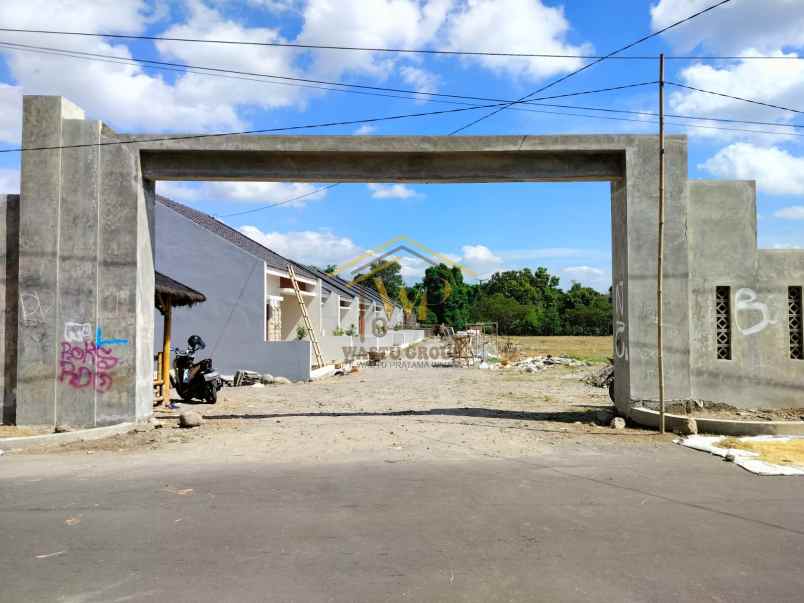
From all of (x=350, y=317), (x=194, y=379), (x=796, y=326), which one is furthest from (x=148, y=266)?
(x=350, y=317)

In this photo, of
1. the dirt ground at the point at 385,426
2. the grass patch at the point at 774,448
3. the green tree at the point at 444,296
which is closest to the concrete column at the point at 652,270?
the dirt ground at the point at 385,426

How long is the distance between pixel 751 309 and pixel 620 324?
2.16 meters

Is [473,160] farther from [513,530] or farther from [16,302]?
[16,302]

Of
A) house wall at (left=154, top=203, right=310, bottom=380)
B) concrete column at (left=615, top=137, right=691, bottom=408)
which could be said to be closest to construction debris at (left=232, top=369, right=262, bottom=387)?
house wall at (left=154, top=203, right=310, bottom=380)

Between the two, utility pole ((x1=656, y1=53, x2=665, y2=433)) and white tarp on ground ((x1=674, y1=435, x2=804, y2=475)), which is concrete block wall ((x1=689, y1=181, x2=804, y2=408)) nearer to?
utility pole ((x1=656, y1=53, x2=665, y2=433))

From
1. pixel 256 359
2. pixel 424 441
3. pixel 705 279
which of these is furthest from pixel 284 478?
pixel 256 359

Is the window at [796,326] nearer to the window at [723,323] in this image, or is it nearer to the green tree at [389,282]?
the window at [723,323]

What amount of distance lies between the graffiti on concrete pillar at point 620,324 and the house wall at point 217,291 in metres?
11.7

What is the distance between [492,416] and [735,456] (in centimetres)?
488

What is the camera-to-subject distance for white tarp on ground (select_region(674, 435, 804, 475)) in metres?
7.05

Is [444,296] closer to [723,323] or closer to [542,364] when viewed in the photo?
[542,364]

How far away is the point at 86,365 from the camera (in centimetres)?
1012

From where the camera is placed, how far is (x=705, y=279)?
34.3ft

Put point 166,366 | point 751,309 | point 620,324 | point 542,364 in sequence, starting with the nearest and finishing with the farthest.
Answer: point 751,309, point 620,324, point 166,366, point 542,364
